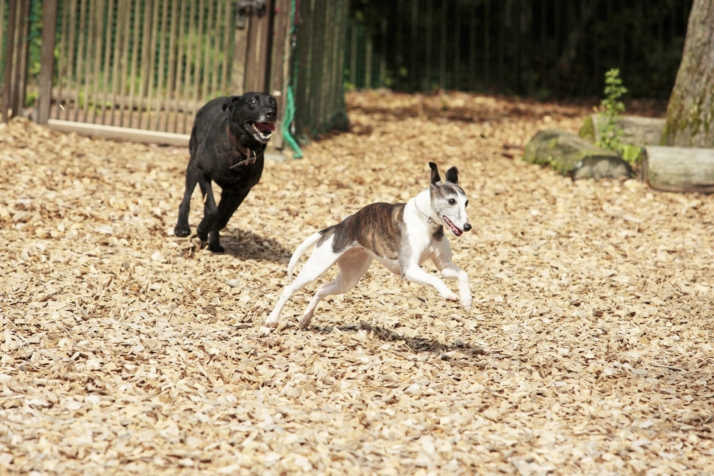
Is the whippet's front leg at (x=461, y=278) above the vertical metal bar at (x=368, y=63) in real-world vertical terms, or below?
below

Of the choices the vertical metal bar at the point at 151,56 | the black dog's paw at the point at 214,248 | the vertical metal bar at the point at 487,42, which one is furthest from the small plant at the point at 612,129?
the vertical metal bar at the point at 487,42

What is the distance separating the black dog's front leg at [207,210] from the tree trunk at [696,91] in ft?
21.4

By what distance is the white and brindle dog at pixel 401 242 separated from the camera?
5.41 metres

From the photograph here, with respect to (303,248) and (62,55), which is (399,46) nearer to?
(62,55)

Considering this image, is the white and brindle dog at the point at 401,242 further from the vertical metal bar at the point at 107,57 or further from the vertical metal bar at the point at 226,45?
the vertical metal bar at the point at 107,57

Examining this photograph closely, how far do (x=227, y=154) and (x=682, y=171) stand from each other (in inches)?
225

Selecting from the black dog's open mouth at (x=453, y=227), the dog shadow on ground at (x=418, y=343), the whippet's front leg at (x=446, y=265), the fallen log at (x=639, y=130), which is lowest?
the dog shadow on ground at (x=418, y=343)

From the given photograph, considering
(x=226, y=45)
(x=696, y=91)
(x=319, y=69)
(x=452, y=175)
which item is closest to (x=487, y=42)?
(x=319, y=69)

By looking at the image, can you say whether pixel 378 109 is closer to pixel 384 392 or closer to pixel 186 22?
pixel 186 22

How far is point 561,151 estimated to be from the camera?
11797 mm

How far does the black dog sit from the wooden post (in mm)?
4558

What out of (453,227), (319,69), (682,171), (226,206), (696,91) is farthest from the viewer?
(319,69)

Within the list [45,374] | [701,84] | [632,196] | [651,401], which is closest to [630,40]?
[701,84]

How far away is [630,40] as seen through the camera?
783 inches
